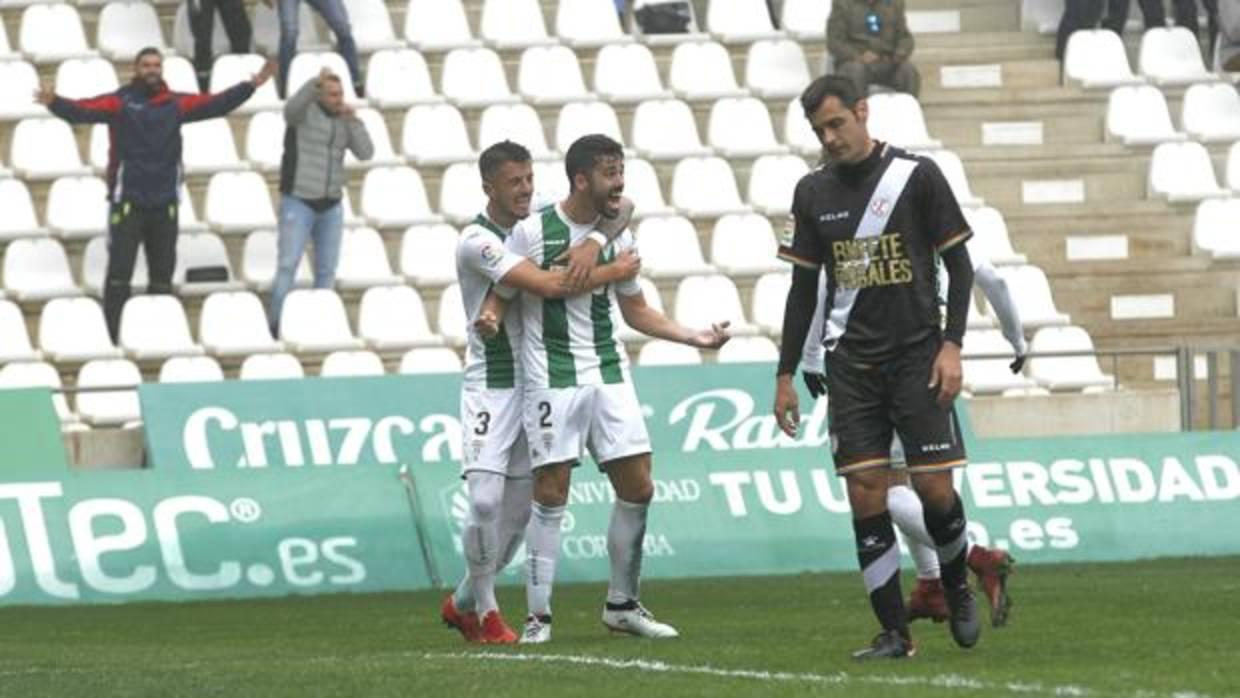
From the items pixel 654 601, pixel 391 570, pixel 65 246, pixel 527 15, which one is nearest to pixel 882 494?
pixel 654 601

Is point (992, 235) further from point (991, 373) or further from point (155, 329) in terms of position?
point (155, 329)

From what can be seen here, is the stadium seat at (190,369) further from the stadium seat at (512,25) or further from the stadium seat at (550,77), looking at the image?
the stadium seat at (512,25)

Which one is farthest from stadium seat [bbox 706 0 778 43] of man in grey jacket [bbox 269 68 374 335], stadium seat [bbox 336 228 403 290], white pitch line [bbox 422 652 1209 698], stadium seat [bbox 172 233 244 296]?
white pitch line [bbox 422 652 1209 698]

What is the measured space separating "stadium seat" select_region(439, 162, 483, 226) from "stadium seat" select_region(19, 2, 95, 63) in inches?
130

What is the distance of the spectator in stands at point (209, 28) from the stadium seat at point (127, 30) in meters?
0.45

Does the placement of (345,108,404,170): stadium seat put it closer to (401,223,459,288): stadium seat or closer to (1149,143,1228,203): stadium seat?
(401,223,459,288): stadium seat

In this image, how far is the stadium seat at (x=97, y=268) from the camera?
79.8ft

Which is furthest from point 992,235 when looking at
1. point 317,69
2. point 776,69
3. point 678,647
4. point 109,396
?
point 678,647

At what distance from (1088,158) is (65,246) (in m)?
8.37

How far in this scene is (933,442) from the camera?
37.7 feet

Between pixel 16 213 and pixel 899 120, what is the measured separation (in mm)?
7073

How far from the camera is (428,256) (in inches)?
964

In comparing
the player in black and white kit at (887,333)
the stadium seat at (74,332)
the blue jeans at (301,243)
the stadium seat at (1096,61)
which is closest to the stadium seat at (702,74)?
the stadium seat at (1096,61)

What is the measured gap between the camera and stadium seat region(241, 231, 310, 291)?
24.5 meters
